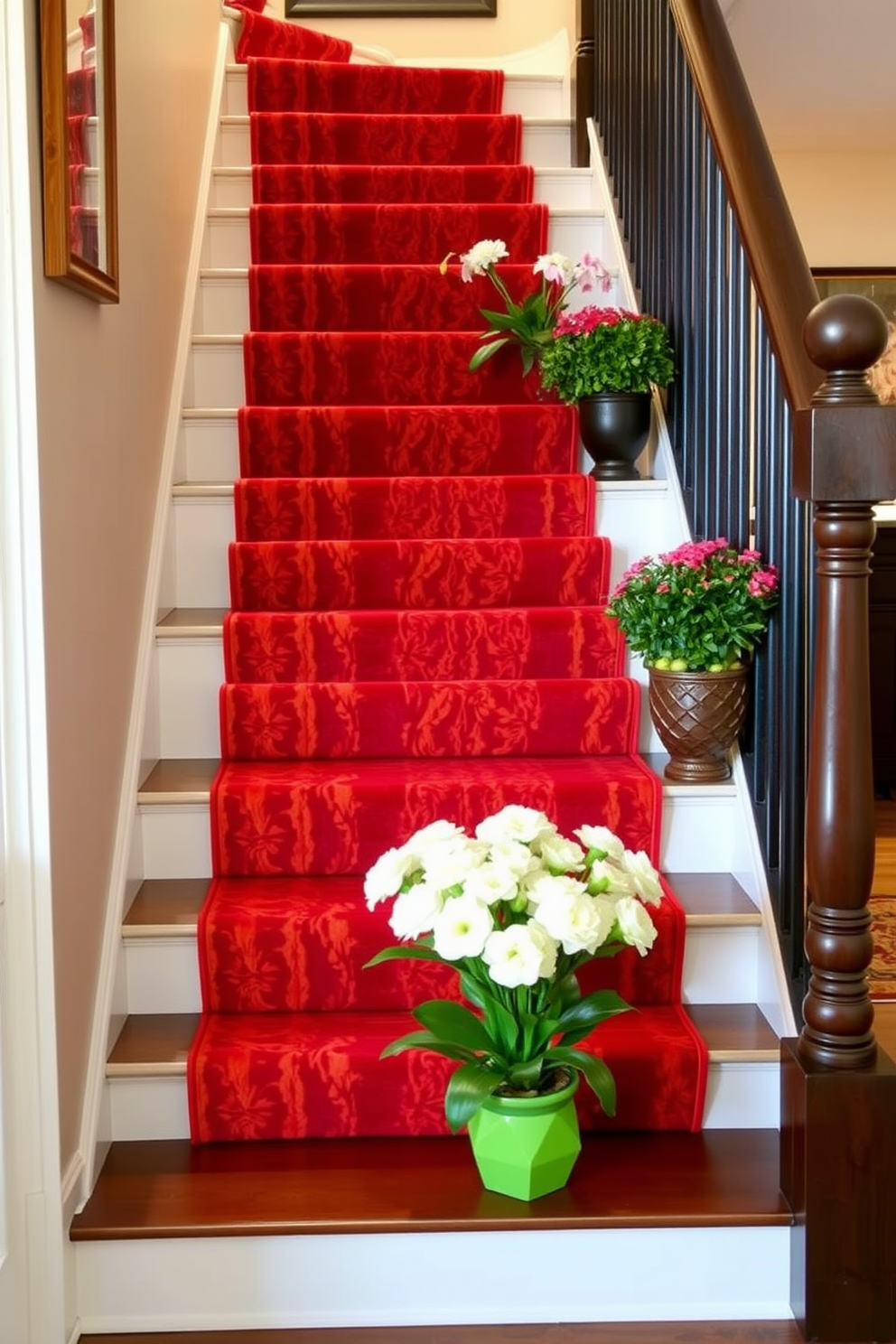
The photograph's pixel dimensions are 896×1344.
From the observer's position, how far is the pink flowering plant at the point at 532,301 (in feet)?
11.3

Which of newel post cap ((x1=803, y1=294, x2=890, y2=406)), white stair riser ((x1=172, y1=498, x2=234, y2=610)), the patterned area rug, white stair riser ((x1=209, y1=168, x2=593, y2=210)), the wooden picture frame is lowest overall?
the patterned area rug

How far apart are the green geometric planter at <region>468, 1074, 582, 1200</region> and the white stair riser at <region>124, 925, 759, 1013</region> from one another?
0.43m

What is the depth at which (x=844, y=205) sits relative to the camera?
6.15 m

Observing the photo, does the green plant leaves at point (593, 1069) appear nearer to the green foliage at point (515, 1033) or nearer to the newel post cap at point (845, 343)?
the green foliage at point (515, 1033)

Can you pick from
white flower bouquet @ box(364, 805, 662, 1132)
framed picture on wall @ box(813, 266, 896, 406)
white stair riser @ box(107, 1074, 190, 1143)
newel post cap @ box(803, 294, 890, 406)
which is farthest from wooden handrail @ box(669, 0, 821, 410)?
framed picture on wall @ box(813, 266, 896, 406)

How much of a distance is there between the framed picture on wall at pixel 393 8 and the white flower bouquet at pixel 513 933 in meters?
4.05

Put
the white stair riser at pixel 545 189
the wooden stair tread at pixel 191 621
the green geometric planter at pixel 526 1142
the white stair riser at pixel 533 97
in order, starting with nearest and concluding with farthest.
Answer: the green geometric planter at pixel 526 1142 < the wooden stair tread at pixel 191 621 < the white stair riser at pixel 545 189 < the white stair riser at pixel 533 97

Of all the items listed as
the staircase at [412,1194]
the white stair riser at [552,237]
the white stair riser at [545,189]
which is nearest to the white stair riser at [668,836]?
the staircase at [412,1194]

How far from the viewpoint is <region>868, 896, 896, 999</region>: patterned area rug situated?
2990mm

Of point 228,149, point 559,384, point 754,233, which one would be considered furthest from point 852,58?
point 754,233

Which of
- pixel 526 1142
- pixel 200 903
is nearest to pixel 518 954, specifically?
pixel 526 1142

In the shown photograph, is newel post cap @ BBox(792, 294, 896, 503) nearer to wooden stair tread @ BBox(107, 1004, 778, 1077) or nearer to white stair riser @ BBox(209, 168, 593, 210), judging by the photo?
wooden stair tread @ BBox(107, 1004, 778, 1077)

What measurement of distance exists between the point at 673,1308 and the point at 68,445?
5.04ft

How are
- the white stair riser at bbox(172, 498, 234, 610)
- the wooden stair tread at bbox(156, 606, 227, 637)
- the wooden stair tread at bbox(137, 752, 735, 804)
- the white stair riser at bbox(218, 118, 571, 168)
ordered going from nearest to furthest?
the wooden stair tread at bbox(137, 752, 735, 804), the wooden stair tread at bbox(156, 606, 227, 637), the white stair riser at bbox(172, 498, 234, 610), the white stair riser at bbox(218, 118, 571, 168)
